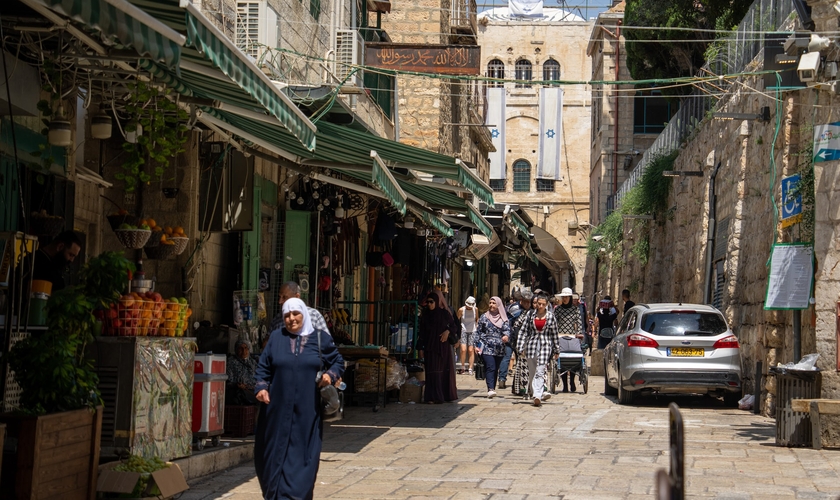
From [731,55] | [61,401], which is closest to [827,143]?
[731,55]

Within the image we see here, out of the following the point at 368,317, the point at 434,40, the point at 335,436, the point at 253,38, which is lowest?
the point at 335,436

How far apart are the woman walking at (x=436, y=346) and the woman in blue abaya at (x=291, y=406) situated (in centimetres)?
873

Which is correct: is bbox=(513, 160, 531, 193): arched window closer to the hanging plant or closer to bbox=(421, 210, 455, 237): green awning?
bbox=(421, 210, 455, 237): green awning

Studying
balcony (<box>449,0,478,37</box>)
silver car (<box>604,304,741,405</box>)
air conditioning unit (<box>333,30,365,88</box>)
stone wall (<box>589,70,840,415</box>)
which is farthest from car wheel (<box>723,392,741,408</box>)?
balcony (<box>449,0,478,37</box>)

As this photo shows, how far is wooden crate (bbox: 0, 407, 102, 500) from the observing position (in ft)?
20.2

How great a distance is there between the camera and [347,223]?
1748cm

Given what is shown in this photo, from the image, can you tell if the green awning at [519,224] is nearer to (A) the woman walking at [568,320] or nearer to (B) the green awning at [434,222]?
(A) the woman walking at [568,320]

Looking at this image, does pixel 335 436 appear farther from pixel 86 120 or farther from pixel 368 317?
pixel 368 317

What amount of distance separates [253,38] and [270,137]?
335 centimetres

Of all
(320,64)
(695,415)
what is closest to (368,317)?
(320,64)

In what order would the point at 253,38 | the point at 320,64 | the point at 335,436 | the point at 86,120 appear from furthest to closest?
the point at 320,64 < the point at 253,38 < the point at 335,436 < the point at 86,120

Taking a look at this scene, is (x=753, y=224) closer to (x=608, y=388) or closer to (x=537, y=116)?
(x=608, y=388)

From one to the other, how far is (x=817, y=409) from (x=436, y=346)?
21.1 feet

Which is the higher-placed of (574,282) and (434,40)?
(434,40)
